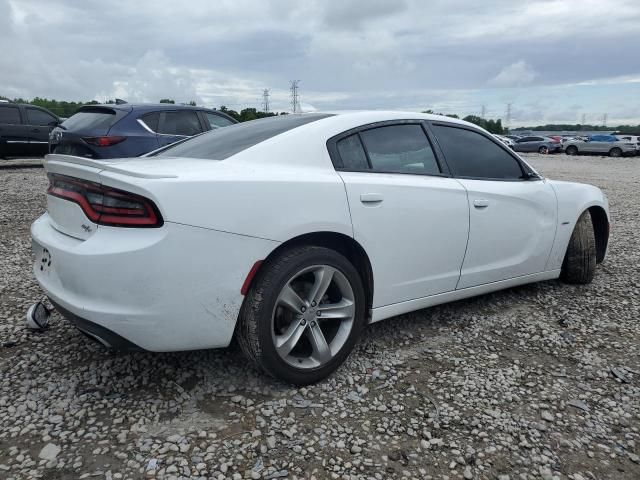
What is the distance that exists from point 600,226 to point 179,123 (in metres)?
6.12

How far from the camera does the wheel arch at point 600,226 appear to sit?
14.8 ft

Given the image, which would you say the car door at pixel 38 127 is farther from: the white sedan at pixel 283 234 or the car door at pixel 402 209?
the car door at pixel 402 209

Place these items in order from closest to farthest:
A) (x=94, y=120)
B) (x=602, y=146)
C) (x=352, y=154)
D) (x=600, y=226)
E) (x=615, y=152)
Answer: (x=352, y=154) → (x=600, y=226) → (x=94, y=120) → (x=615, y=152) → (x=602, y=146)

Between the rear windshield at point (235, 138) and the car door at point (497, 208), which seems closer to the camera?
the rear windshield at point (235, 138)

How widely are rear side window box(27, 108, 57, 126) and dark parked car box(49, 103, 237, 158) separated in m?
5.77

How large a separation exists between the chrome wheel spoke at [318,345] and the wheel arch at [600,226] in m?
3.04

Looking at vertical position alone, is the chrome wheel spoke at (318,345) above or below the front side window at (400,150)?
below

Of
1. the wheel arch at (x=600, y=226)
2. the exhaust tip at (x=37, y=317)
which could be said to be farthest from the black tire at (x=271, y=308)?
the wheel arch at (x=600, y=226)

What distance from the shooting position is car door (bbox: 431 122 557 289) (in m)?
3.38

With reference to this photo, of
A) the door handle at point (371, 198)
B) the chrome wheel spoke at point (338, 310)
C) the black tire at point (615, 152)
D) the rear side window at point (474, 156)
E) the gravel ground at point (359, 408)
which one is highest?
the rear side window at point (474, 156)

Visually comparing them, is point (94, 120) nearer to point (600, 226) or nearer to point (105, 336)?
point (105, 336)

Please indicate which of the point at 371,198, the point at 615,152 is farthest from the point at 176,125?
the point at 615,152

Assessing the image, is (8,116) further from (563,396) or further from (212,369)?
(563,396)

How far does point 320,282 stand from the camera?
262 centimetres
